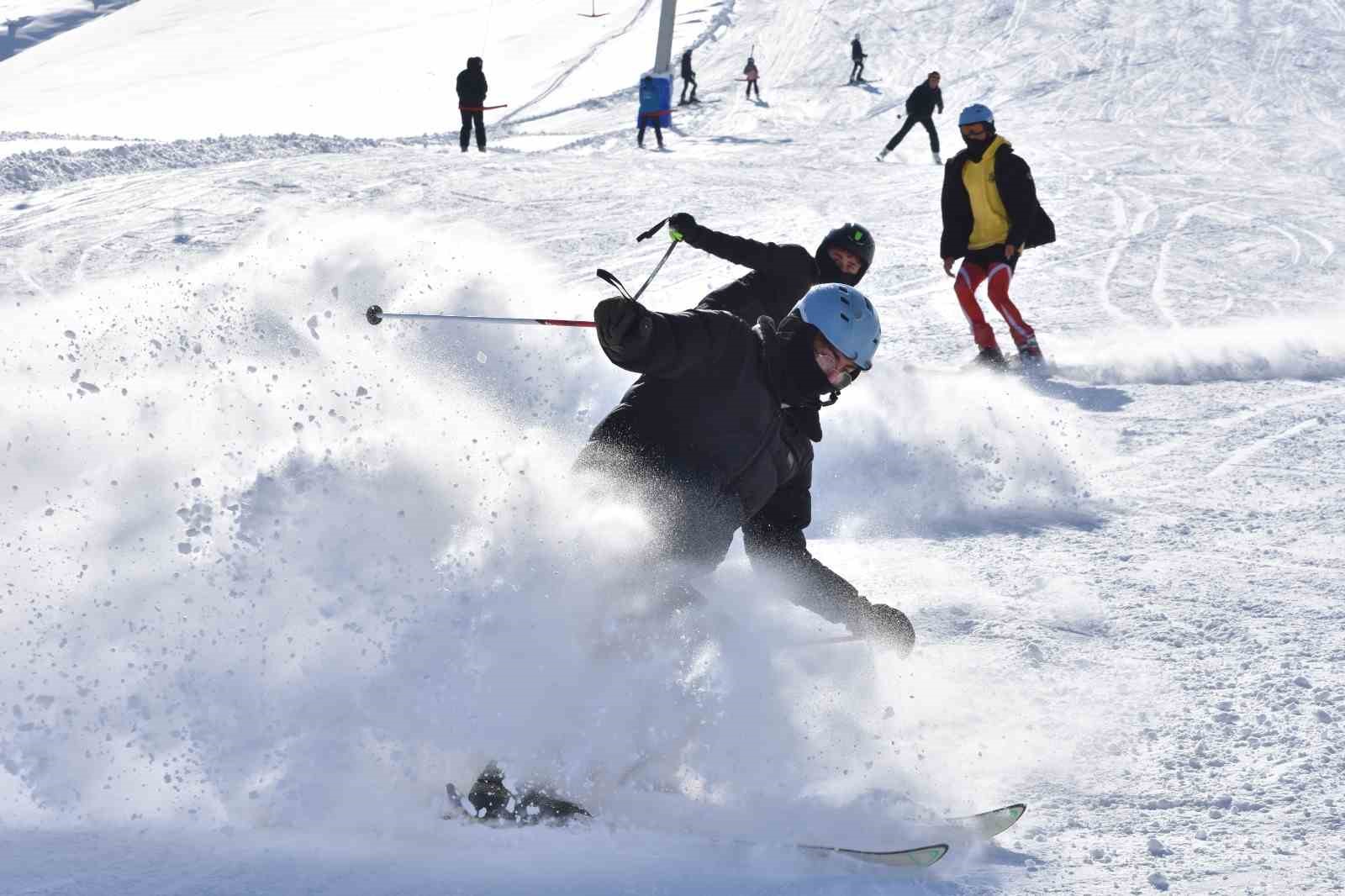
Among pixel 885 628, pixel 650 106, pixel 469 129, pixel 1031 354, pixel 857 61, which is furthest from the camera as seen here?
pixel 857 61

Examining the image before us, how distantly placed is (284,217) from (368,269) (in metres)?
5.02

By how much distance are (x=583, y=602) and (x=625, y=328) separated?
2.79 feet

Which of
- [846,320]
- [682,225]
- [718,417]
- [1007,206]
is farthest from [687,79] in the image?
[718,417]

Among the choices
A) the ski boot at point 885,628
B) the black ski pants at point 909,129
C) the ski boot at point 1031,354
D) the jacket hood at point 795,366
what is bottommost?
the ski boot at point 1031,354

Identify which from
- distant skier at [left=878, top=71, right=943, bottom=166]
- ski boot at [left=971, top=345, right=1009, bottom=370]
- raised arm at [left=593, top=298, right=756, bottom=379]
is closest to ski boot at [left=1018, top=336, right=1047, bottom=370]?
ski boot at [left=971, top=345, right=1009, bottom=370]

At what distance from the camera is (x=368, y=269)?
759 centimetres

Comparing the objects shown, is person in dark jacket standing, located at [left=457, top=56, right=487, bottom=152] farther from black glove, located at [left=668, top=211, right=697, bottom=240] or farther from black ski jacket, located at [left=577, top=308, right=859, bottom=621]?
black ski jacket, located at [left=577, top=308, right=859, bottom=621]

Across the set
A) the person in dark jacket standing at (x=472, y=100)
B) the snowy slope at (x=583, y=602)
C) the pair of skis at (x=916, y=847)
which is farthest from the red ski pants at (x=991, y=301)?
the person in dark jacket standing at (x=472, y=100)

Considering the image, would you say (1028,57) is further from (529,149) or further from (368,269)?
(368,269)

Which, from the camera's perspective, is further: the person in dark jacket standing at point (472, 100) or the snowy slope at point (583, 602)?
the person in dark jacket standing at point (472, 100)

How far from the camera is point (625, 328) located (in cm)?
353

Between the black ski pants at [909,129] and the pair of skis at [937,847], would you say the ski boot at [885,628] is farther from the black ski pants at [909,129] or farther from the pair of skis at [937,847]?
the black ski pants at [909,129]

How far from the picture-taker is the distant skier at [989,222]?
8.40m

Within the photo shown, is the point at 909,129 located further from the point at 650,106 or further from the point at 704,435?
the point at 704,435
